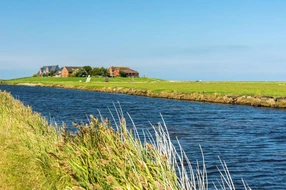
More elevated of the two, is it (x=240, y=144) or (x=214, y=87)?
(x=214, y=87)

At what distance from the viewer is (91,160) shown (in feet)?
26.9

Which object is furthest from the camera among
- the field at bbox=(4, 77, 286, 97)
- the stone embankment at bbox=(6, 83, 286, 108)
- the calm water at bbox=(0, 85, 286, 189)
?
the field at bbox=(4, 77, 286, 97)

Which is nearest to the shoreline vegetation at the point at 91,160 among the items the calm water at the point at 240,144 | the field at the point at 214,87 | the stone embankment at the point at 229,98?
the calm water at the point at 240,144

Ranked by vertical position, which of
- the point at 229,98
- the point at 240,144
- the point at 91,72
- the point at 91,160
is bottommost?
the point at 240,144

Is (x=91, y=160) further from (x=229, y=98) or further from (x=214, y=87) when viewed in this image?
(x=214, y=87)

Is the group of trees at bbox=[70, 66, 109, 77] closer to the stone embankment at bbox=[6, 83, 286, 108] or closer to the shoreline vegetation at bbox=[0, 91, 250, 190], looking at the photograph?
the stone embankment at bbox=[6, 83, 286, 108]

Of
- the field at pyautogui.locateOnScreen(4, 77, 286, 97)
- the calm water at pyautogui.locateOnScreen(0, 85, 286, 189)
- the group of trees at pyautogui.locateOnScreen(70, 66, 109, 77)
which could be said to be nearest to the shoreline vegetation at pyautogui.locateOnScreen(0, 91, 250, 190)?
the calm water at pyautogui.locateOnScreen(0, 85, 286, 189)

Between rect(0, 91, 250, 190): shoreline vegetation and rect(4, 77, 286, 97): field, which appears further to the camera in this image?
rect(4, 77, 286, 97): field

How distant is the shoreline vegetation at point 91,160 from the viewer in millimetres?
6648

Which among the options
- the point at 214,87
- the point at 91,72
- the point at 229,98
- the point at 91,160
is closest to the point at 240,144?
the point at 91,160

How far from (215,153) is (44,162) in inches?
405

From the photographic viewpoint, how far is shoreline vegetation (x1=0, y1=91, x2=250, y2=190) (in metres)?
6.65

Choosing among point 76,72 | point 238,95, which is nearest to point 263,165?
point 238,95

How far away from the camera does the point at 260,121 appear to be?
32438 millimetres
